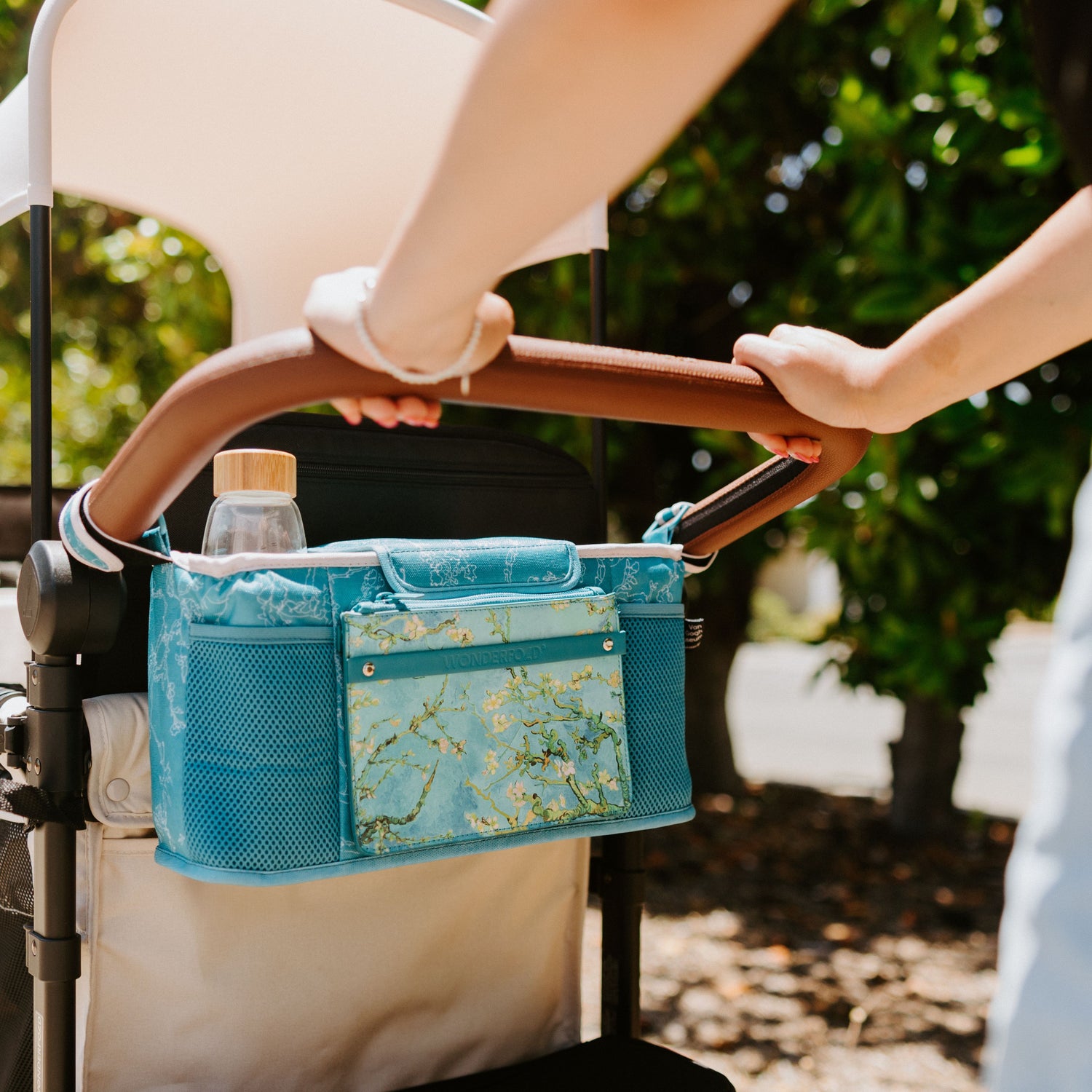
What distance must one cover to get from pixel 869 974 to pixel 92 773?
9.44 ft

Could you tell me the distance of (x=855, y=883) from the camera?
13.7 feet

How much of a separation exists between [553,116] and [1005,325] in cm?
43

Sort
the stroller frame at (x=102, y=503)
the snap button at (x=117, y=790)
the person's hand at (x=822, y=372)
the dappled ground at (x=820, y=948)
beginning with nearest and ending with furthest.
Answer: the stroller frame at (x=102, y=503), the person's hand at (x=822, y=372), the snap button at (x=117, y=790), the dappled ground at (x=820, y=948)

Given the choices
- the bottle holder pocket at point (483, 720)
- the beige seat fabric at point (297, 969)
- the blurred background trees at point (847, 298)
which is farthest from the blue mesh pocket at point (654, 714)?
the blurred background trees at point (847, 298)

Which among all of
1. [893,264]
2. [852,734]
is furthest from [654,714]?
[852,734]

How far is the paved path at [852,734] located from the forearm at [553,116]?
3188 mm

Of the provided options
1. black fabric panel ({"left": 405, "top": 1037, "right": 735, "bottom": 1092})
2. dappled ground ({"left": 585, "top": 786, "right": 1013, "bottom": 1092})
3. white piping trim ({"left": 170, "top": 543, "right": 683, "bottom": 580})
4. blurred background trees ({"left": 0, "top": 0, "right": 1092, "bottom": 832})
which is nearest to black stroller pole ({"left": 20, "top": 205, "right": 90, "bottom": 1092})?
white piping trim ({"left": 170, "top": 543, "right": 683, "bottom": 580})

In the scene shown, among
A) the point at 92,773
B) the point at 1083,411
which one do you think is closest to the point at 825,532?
the point at 1083,411

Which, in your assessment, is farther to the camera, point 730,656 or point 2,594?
point 730,656

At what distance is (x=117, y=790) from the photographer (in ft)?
3.77

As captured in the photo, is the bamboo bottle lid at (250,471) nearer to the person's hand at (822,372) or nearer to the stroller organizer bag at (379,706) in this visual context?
the stroller organizer bag at (379,706)

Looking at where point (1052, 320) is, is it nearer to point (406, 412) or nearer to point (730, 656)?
point (406, 412)

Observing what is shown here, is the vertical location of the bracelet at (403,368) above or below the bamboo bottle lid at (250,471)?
above

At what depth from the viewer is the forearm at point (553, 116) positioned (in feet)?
2.10
